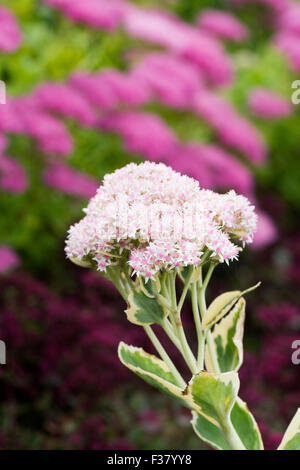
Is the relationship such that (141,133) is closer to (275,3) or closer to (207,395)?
(207,395)

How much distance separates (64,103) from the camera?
8.43ft

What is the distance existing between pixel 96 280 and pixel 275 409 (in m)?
0.70

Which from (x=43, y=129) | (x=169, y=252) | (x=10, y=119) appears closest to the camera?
(x=169, y=252)

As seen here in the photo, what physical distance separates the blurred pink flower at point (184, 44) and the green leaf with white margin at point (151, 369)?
228 cm

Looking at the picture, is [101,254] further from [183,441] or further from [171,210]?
[183,441]

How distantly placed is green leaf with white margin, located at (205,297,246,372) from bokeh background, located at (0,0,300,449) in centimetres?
31

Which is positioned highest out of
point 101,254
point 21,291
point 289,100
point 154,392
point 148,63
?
point 101,254

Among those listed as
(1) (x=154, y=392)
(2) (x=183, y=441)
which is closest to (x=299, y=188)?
(1) (x=154, y=392)

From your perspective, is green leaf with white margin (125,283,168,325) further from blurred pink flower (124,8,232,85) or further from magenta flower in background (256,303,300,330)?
blurred pink flower (124,8,232,85)

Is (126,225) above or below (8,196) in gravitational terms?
above

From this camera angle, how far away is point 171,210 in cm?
93

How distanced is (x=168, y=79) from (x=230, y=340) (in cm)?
193

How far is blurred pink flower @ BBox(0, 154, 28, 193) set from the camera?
8.40ft

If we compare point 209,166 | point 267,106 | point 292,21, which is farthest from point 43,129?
point 292,21
